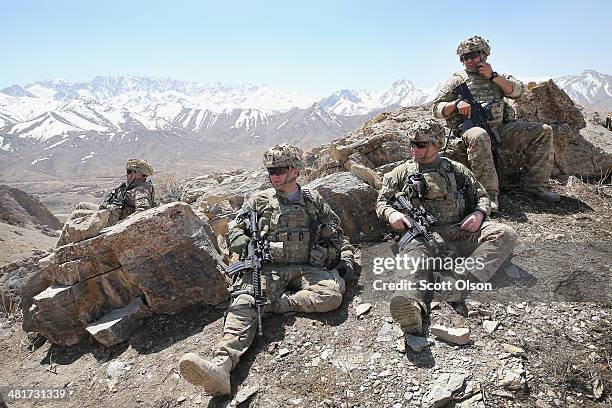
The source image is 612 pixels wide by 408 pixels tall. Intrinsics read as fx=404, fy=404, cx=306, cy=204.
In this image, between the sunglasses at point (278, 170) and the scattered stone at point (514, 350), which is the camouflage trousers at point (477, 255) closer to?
the scattered stone at point (514, 350)

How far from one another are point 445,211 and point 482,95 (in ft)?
9.09

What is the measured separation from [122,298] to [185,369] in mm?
2554

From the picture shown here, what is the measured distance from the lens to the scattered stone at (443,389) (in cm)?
305

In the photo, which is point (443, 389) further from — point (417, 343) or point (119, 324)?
point (119, 324)

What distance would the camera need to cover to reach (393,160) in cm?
746

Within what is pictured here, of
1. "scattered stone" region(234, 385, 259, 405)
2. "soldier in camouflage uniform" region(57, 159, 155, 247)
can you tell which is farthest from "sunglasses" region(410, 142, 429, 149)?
"soldier in camouflage uniform" region(57, 159, 155, 247)

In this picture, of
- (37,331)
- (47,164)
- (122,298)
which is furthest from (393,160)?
(47,164)

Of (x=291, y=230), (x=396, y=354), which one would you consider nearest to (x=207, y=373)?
(x=396, y=354)

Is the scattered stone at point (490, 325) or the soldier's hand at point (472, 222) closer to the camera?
the scattered stone at point (490, 325)

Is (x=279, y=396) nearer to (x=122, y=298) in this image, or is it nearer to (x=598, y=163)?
(x=122, y=298)

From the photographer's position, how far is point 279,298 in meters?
4.55

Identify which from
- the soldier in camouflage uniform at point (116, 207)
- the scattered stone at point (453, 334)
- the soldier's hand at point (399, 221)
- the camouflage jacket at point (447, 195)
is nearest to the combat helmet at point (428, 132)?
the camouflage jacket at point (447, 195)

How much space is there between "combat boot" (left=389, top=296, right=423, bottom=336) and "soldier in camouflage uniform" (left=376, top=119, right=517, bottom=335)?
0.41 metres

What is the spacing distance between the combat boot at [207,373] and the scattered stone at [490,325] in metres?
2.38
